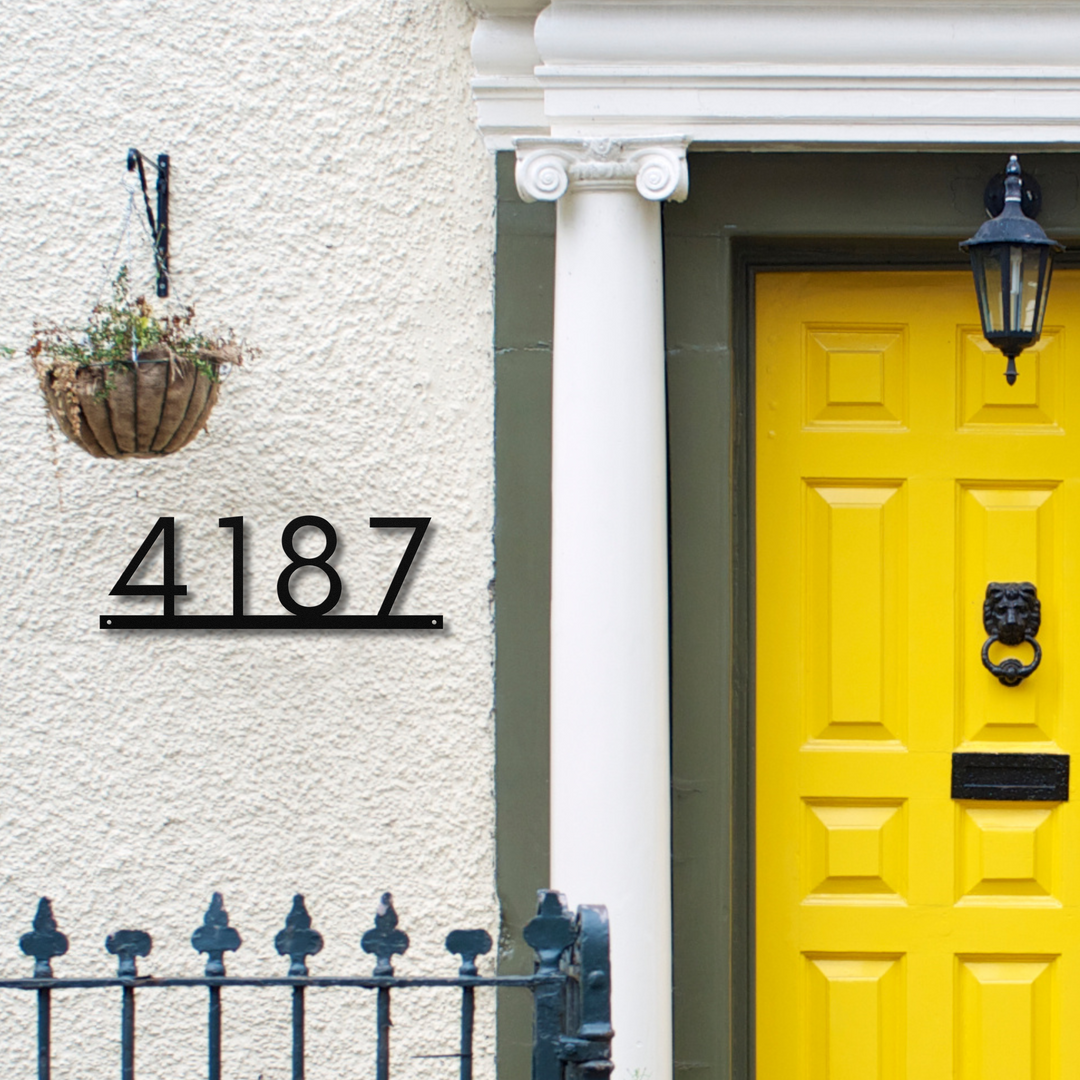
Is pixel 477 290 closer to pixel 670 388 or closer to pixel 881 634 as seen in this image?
pixel 670 388

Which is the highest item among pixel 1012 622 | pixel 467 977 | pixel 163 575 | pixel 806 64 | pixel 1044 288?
pixel 806 64

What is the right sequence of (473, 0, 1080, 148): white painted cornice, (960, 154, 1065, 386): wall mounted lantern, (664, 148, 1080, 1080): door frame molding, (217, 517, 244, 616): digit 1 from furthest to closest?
(217, 517, 244, 616): digit 1 → (664, 148, 1080, 1080): door frame molding → (473, 0, 1080, 148): white painted cornice → (960, 154, 1065, 386): wall mounted lantern

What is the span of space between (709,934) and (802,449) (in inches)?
48.3

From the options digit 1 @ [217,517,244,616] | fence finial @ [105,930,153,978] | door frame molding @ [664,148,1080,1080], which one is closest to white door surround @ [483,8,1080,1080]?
door frame molding @ [664,148,1080,1080]

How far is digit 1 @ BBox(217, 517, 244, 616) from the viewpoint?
9.81 feet

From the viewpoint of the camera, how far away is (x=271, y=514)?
3008mm

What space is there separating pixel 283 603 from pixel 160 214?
1.00m

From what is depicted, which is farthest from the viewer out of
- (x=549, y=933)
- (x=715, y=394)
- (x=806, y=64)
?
(x=715, y=394)

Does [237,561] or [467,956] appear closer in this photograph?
[467,956]

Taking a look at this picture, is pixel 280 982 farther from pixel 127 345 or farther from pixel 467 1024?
pixel 127 345

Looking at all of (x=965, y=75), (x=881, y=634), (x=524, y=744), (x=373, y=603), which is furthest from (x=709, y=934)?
(x=965, y=75)

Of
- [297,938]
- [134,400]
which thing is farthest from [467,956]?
[134,400]

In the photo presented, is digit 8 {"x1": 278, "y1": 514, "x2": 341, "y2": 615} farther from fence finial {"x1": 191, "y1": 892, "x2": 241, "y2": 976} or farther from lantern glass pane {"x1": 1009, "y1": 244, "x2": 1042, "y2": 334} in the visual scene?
lantern glass pane {"x1": 1009, "y1": 244, "x2": 1042, "y2": 334}

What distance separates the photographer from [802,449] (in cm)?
310
